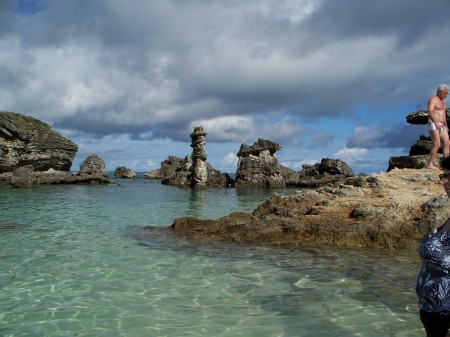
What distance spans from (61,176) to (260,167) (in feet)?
92.8

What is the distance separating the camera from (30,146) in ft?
204

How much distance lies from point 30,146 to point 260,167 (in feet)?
114

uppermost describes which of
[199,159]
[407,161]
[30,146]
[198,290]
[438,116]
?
[30,146]

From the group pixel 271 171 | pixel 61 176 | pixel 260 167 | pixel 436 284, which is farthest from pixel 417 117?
pixel 61 176

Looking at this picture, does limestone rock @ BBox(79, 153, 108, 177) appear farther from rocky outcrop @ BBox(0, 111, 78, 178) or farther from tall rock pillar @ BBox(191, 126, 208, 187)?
tall rock pillar @ BBox(191, 126, 208, 187)

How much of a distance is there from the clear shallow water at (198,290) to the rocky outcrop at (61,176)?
1477 inches

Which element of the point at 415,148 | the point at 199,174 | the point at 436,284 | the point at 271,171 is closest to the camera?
the point at 436,284

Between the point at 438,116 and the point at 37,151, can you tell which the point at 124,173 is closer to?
the point at 37,151

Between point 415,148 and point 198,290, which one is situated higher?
point 415,148

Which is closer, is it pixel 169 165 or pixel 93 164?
pixel 93 164

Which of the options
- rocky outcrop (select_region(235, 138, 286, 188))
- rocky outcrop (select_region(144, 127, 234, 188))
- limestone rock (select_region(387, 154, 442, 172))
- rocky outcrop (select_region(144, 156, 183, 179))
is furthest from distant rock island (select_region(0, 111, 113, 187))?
limestone rock (select_region(387, 154, 442, 172))

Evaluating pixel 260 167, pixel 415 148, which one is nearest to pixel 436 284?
pixel 415 148

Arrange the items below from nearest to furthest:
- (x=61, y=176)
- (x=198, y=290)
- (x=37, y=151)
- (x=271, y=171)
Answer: (x=198, y=290)
(x=61, y=176)
(x=271, y=171)
(x=37, y=151)

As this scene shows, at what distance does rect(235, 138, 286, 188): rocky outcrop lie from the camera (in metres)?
59.6
